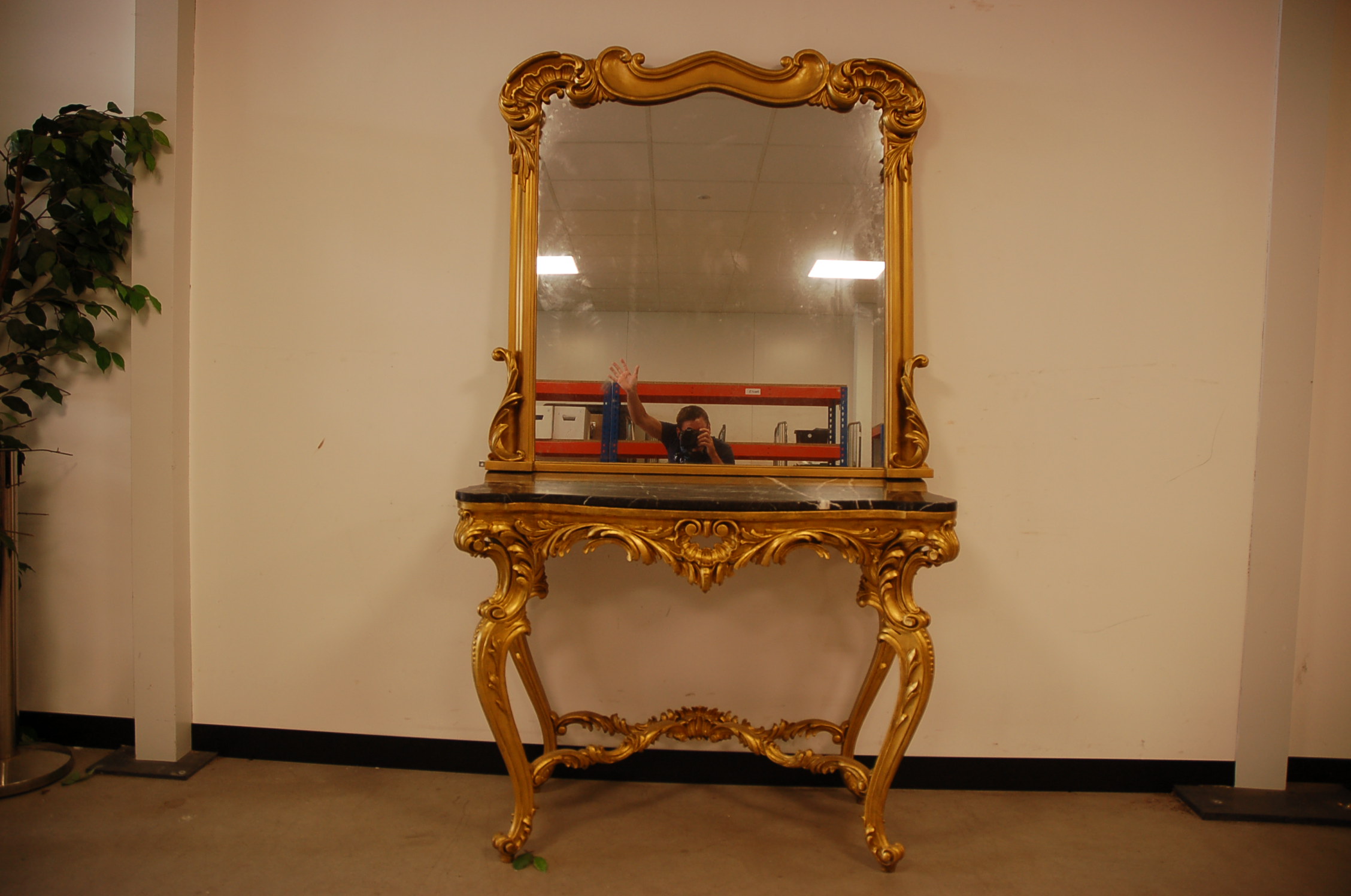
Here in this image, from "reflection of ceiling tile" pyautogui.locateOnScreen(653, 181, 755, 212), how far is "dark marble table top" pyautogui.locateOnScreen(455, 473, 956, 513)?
0.84m

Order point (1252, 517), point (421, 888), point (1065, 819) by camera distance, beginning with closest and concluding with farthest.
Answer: point (421, 888) → point (1065, 819) → point (1252, 517)

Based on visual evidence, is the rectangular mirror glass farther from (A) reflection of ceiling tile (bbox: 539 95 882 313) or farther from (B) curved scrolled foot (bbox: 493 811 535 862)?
(B) curved scrolled foot (bbox: 493 811 535 862)

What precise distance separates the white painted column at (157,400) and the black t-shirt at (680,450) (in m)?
1.58

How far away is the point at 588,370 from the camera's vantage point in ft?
6.16

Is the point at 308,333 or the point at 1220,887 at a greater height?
the point at 308,333

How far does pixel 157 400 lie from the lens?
77.0 inches

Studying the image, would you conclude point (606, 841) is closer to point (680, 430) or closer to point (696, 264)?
point (680, 430)

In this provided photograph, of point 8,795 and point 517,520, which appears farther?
point 8,795

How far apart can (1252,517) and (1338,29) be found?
1548 mm

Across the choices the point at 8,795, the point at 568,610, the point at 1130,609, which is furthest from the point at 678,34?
the point at 8,795

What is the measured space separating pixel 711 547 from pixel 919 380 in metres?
0.92

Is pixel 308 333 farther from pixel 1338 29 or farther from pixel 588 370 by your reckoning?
pixel 1338 29

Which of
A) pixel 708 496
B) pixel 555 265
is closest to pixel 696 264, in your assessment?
pixel 555 265

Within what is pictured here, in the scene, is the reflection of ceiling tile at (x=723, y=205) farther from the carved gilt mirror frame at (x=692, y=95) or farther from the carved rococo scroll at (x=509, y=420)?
the carved rococo scroll at (x=509, y=420)
